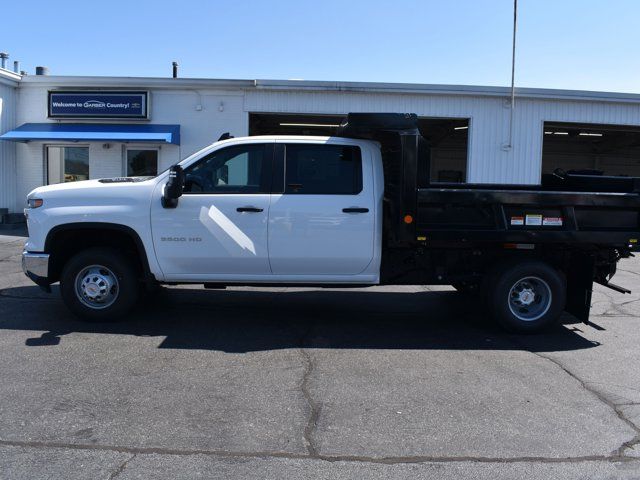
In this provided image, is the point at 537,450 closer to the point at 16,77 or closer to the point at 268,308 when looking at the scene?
the point at 268,308

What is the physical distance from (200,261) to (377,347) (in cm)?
218

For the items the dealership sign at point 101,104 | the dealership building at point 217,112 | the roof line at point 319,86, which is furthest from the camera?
the dealership sign at point 101,104

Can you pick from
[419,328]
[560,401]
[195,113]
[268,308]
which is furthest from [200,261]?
[195,113]

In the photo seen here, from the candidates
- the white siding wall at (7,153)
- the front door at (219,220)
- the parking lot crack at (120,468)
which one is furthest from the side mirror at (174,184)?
the white siding wall at (7,153)

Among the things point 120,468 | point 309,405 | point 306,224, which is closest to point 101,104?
point 306,224

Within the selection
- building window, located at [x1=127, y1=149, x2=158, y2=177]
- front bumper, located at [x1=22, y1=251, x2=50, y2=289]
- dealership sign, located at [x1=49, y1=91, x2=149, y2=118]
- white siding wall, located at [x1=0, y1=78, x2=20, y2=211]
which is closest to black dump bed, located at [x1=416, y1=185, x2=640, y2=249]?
front bumper, located at [x1=22, y1=251, x2=50, y2=289]

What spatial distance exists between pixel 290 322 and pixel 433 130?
17.1m

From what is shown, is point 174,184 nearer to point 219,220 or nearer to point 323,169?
point 219,220

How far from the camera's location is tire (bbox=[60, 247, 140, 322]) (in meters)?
6.50

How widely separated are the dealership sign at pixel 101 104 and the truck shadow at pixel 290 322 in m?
8.77

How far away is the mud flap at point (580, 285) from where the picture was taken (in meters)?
6.63

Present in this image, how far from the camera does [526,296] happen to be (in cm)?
664

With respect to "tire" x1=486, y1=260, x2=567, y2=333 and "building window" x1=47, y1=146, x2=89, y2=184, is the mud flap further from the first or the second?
"building window" x1=47, y1=146, x2=89, y2=184

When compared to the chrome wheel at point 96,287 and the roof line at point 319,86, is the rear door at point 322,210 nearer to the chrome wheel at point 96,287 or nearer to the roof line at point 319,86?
the chrome wheel at point 96,287
